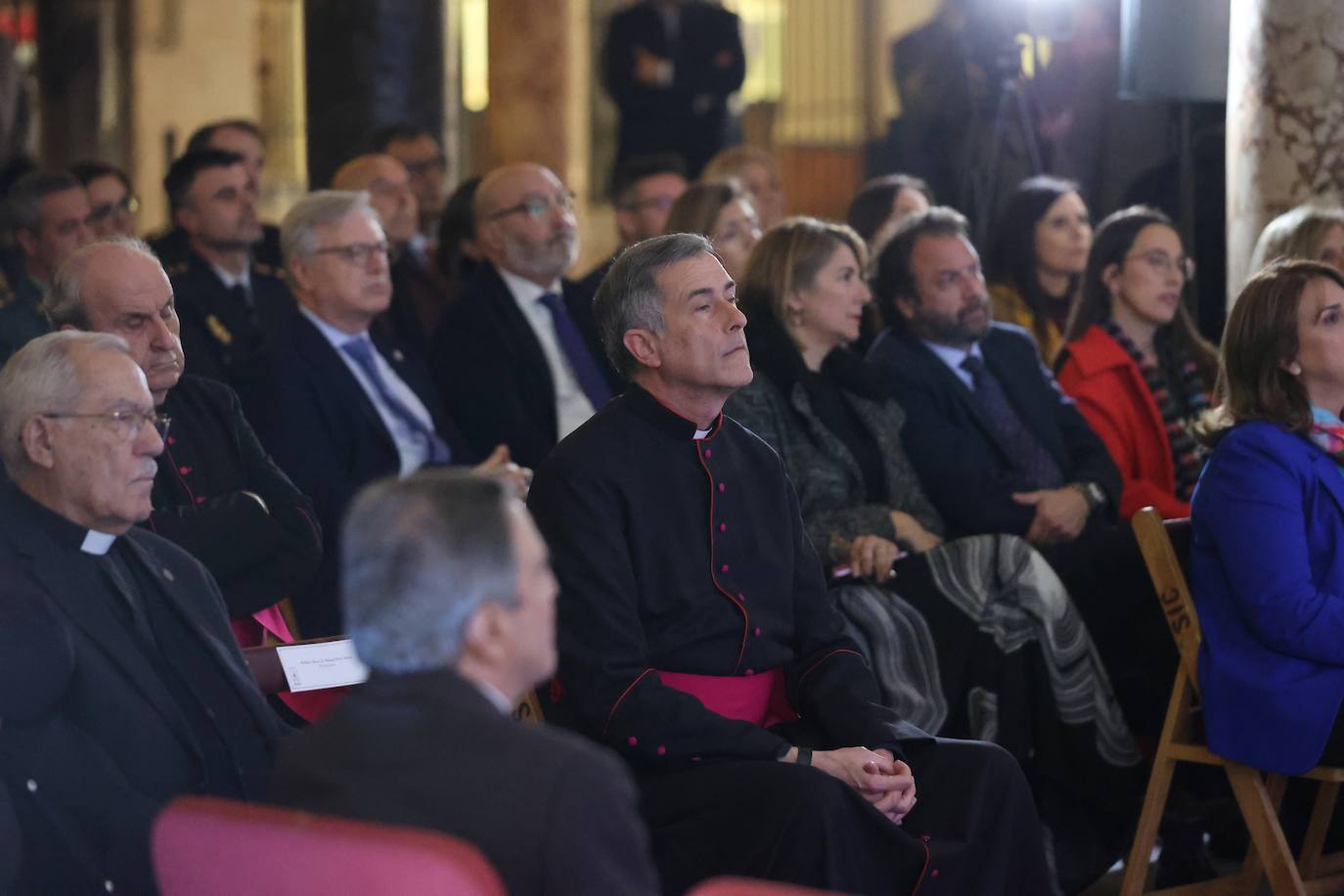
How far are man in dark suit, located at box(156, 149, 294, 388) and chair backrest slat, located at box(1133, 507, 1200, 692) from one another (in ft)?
9.05

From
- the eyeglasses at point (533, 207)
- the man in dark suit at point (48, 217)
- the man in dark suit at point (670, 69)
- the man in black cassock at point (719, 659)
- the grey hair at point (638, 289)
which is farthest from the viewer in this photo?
the man in dark suit at point (670, 69)

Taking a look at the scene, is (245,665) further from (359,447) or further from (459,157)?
(459,157)

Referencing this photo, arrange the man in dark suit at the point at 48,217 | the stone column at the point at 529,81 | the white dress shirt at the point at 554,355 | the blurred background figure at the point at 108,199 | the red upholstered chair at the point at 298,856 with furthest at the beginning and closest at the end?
the stone column at the point at 529,81 < the blurred background figure at the point at 108,199 < the man in dark suit at the point at 48,217 < the white dress shirt at the point at 554,355 < the red upholstered chair at the point at 298,856

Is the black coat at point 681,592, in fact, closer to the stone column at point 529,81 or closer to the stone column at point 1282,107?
the stone column at point 1282,107

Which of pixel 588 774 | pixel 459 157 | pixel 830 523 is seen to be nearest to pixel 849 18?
pixel 459 157

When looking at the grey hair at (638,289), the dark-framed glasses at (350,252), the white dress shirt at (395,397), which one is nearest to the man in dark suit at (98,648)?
the grey hair at (638,289)

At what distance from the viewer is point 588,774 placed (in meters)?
1.96

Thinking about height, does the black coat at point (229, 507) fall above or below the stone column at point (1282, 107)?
below

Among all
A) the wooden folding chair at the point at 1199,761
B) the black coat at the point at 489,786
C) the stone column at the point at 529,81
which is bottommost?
the wooden folding chair at the point at 1199,761

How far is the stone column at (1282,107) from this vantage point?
5.25m

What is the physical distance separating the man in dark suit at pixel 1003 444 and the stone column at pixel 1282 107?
72 centimetres

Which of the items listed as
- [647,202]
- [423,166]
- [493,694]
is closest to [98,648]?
[493,694]

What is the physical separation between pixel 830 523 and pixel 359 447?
130 cm

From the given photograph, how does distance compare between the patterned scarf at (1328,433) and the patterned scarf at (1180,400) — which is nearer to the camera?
the patterned scarf at (1328,433)
